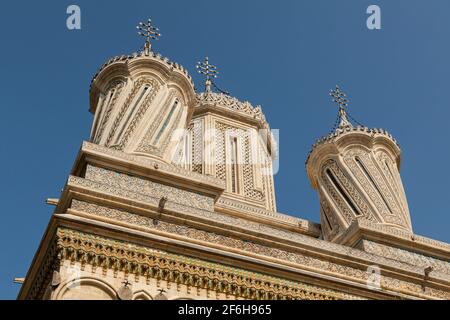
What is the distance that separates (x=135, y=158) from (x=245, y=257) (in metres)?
2.70

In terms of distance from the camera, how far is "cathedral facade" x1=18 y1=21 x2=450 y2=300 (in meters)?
8.93

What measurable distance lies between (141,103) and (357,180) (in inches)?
196

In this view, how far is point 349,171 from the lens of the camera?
1504 cm

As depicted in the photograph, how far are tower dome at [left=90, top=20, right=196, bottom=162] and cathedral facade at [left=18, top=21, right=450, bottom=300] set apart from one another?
28 millimetres

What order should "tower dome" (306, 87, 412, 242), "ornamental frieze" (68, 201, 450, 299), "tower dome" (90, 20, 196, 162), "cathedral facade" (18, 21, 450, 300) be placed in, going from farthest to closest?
"tower dome" (306, 87, 412, 242) < "tower dome" (90, 20, 196, 162) < "ornamental frieze" (68, 201, 450, 299) < "cathedral facade" (18, 21, 450, 300)

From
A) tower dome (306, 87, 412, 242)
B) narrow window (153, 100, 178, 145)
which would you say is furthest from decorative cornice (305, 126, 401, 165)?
narrow window (153, 100, 178, 145)

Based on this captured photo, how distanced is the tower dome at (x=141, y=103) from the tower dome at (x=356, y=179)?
3.53 metres

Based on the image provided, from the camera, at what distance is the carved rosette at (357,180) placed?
14125 mm

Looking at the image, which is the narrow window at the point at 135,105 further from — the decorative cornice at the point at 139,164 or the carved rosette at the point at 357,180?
the carved rosette at the point at 357,180

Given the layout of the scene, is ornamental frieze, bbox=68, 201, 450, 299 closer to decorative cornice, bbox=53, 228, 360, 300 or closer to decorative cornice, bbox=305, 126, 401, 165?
decorative cornice, bbox=53, 228, 360, 300
